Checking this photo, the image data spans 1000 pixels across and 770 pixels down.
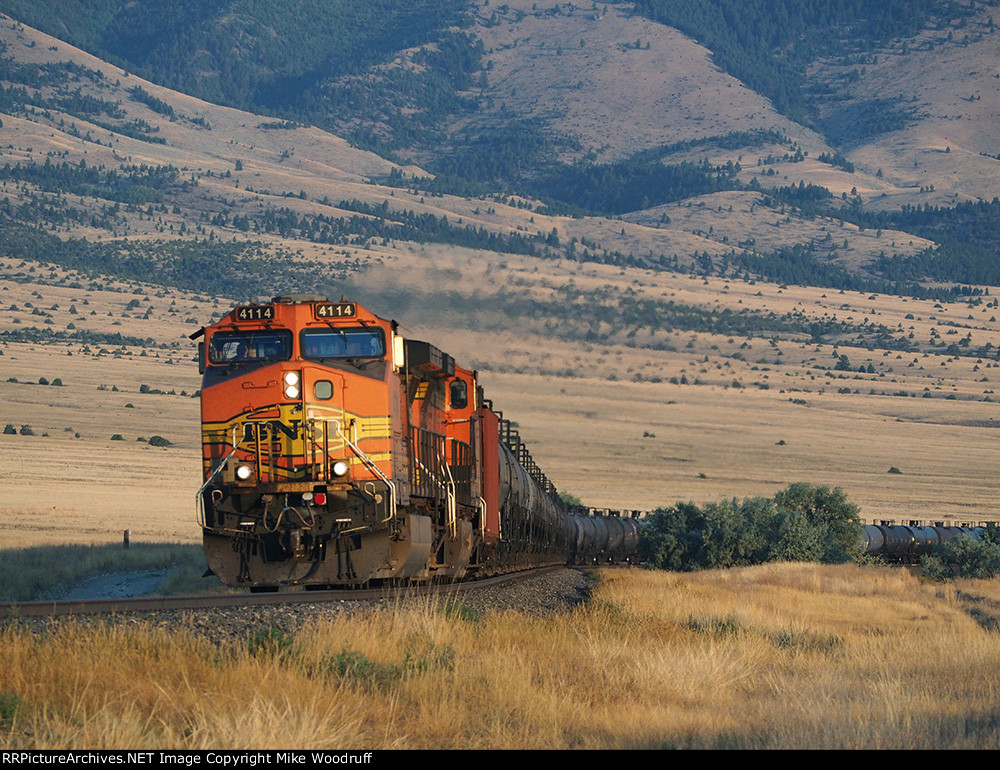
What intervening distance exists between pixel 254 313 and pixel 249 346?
48 cm

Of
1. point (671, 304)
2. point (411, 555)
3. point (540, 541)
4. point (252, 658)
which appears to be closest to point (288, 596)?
point (411, 555)

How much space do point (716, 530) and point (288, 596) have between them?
34.9 metres

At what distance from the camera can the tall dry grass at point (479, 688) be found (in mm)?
10703

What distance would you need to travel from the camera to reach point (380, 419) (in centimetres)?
1905

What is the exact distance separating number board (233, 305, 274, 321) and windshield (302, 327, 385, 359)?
23.2 inches

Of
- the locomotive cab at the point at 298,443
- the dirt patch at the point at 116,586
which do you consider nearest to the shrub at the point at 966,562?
the dirt patch at the point at 116,586

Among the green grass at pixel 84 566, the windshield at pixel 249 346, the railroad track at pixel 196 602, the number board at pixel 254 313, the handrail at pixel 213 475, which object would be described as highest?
the number board at pixel 254 313

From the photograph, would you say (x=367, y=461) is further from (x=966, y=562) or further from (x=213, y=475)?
(x=966, y=562)

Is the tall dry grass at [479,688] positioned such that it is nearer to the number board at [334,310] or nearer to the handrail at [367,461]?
the handrail at [367,461]

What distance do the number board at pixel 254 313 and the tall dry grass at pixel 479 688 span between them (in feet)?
16.1

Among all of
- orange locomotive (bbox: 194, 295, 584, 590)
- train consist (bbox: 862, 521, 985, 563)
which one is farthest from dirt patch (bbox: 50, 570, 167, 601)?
train consist (bbox: 862, 521, 985, 563)

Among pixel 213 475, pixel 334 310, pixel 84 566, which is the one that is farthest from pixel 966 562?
pixel 213 475

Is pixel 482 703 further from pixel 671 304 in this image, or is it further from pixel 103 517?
pixel 671 304
